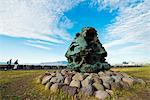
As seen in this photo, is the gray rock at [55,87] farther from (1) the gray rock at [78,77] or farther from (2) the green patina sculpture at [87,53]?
(2) the green patina sculpture at [87,53]

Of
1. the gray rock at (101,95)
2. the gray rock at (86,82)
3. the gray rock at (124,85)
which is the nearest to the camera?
the gray rock at (101,95)

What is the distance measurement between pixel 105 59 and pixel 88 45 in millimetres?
1776

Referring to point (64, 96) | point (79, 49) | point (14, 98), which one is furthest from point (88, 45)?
point (14, 98)

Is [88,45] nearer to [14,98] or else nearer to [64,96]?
[64,96]

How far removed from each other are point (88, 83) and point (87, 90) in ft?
2.32

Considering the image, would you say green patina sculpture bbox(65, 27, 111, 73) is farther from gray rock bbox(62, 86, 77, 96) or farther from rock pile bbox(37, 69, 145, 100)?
gray rock bbox(62, 86, 77, 96)

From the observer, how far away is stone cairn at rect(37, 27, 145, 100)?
1236 cm

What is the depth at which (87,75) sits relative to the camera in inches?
560

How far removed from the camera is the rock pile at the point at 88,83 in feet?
39.6

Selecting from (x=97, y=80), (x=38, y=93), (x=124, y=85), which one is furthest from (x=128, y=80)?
(x=38, y=93)

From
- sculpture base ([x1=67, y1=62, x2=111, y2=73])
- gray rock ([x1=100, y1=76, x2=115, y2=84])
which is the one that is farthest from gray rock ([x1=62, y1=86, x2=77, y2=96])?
sculpture base ([x1=67, y1=62, x2=111, y2=73])

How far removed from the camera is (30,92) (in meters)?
12.7

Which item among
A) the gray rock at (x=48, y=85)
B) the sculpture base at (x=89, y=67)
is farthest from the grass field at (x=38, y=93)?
the sculpture base at (x=89, y=67)

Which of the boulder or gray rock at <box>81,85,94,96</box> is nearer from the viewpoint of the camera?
gray rock at <box>81,85,94,96</box>
